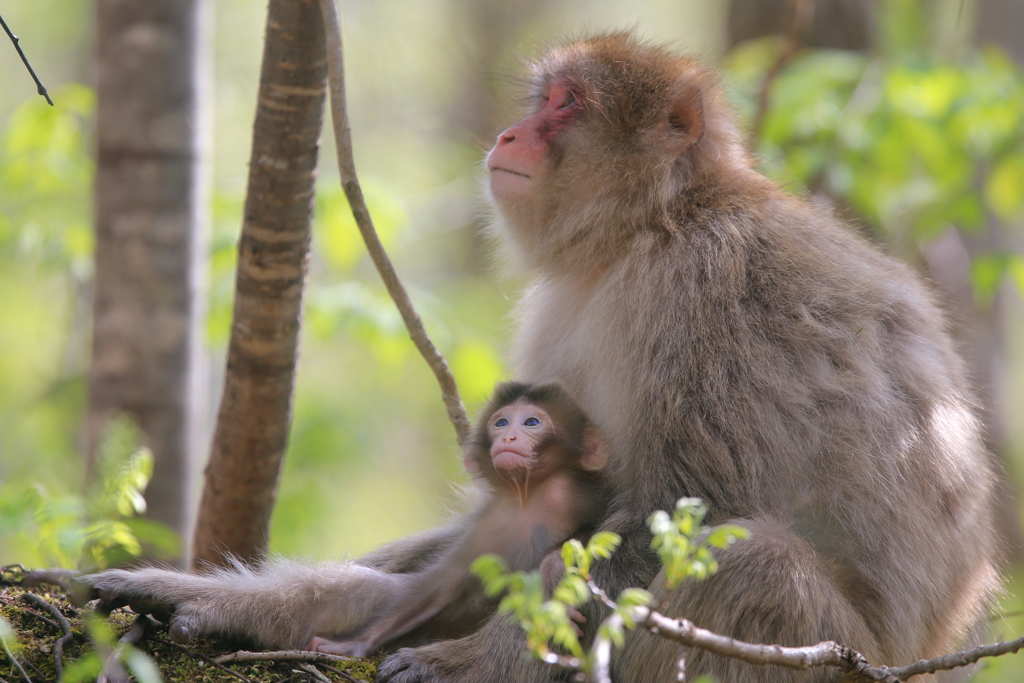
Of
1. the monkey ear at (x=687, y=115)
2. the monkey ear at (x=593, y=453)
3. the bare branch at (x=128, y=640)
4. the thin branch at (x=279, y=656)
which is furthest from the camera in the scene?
the monkey ear at (x=687, y=115)

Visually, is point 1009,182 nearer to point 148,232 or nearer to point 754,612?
point 754,612

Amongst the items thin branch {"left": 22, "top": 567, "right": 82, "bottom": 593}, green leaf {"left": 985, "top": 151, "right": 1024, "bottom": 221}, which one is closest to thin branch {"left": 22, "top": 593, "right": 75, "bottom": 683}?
thin branch {"left": 22, "top": 567, "right": 82, "bottom": 593}

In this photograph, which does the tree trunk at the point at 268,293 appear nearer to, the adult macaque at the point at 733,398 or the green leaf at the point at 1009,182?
the adult macaque at the point at 733,398

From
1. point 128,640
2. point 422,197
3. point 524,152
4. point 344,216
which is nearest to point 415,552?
point 128,640

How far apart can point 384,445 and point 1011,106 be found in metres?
9.64

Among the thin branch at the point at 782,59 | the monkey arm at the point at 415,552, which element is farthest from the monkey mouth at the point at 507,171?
the thin branch at the point at 782,59

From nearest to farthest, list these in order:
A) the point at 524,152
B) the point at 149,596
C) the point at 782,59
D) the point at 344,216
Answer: the point at 149,596 → the point at 524,152 → the point at 344,216 → the point at 782,59

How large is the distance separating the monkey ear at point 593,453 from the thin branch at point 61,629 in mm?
1612

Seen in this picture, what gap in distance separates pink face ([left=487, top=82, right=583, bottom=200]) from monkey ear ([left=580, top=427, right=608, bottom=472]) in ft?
3.21

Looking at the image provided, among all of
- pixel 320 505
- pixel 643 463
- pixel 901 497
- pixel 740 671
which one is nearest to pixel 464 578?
Result: pixel 643 463

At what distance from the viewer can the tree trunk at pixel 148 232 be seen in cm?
437

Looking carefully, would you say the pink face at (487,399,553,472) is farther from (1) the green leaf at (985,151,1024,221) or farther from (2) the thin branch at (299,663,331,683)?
(1) the green leaf at (985,151,1024,221)

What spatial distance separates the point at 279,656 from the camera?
2.74 m

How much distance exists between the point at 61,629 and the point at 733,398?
2.13 m
